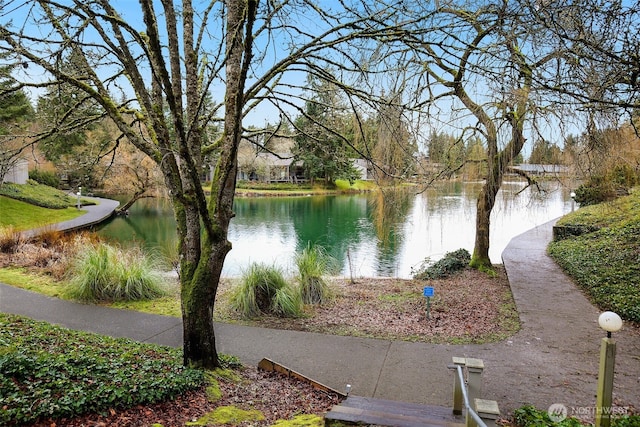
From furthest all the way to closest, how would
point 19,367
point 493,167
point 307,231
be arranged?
point 307,231, point 493,167, point 19,367

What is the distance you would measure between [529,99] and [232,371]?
385 cm

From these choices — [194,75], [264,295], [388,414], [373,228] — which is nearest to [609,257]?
[264,295]

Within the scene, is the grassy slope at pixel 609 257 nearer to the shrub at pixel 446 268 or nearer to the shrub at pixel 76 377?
the shrub at pixel 446 268

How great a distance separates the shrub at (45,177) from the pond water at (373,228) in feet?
30.3

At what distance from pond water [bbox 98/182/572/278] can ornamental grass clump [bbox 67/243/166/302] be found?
1675mm

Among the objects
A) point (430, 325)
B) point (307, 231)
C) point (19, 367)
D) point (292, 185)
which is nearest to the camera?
point (19, 367)

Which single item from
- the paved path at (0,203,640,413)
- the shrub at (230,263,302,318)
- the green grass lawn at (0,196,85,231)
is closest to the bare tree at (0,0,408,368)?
the paved path at (0,203,640,413)

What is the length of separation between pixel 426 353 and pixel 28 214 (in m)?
21.5

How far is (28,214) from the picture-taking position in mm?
20141

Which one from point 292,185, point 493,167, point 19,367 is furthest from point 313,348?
point 292,185

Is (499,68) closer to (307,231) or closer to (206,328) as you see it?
(206,328)

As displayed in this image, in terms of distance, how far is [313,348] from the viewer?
500 cm

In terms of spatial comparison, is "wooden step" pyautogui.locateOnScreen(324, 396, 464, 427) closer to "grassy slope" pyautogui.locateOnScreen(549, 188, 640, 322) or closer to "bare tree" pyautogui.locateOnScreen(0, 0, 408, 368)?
"bare tree" pyautogui.locateOnScreen(0, 0, 408, 368)

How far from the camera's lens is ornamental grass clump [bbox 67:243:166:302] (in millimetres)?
7098
